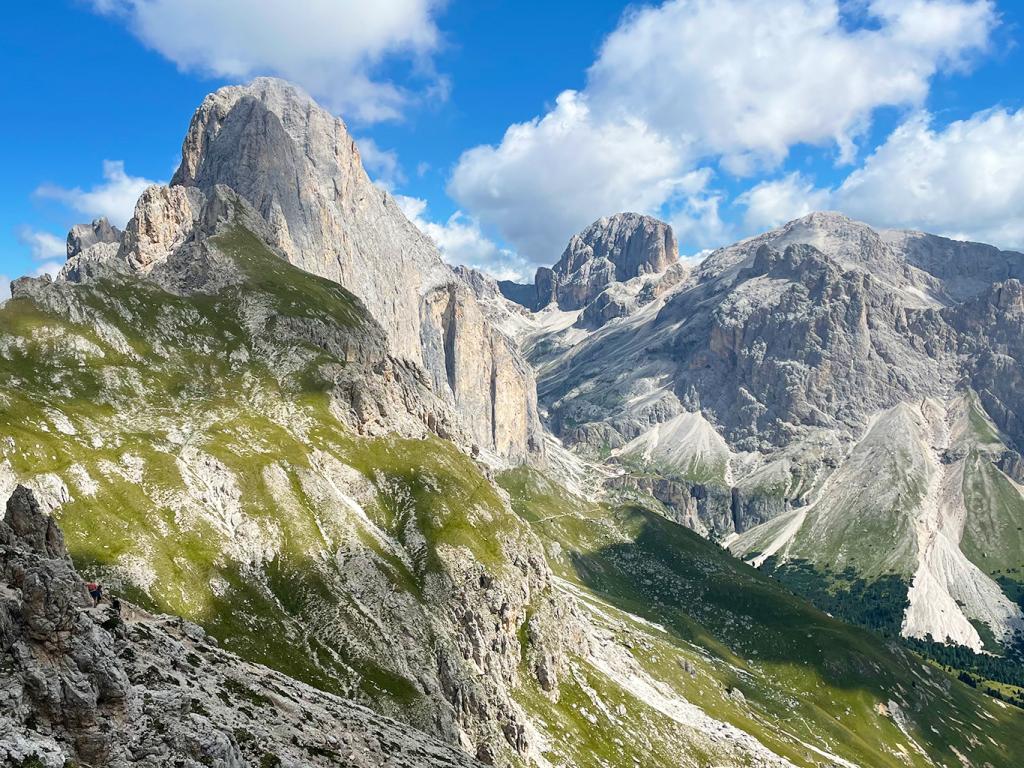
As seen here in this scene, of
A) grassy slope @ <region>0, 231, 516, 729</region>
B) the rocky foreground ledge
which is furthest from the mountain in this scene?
grassy slope @ <region>0, 231, 516, 729</region>

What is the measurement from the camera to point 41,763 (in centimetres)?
3306

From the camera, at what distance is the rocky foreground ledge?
37.7 metres

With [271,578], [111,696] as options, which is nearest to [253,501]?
[271,578]

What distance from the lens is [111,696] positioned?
41781mm

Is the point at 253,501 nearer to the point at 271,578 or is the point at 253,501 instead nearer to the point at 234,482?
the point at 234,482

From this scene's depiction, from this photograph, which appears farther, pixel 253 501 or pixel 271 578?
pixel 253 501

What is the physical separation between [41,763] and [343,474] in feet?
432

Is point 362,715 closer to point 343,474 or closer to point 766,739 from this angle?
point 343,474

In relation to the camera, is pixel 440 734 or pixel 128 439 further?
pixel 128 439

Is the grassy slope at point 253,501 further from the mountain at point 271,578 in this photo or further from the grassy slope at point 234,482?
the mountain at point 271,578

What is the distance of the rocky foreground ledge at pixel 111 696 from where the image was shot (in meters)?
37.7

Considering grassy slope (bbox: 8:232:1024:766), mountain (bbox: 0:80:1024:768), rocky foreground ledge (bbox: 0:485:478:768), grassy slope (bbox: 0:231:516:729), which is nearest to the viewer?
rocky foreground ledge (bbox: 0:485:478:768)

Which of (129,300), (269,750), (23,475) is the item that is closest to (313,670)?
(23,475)

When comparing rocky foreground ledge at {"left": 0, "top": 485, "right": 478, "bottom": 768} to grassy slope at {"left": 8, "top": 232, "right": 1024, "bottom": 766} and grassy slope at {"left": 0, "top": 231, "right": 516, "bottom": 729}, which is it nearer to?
grassy slope at {"left": 0, "top": 231, "right": 516, "bottom": 729}
